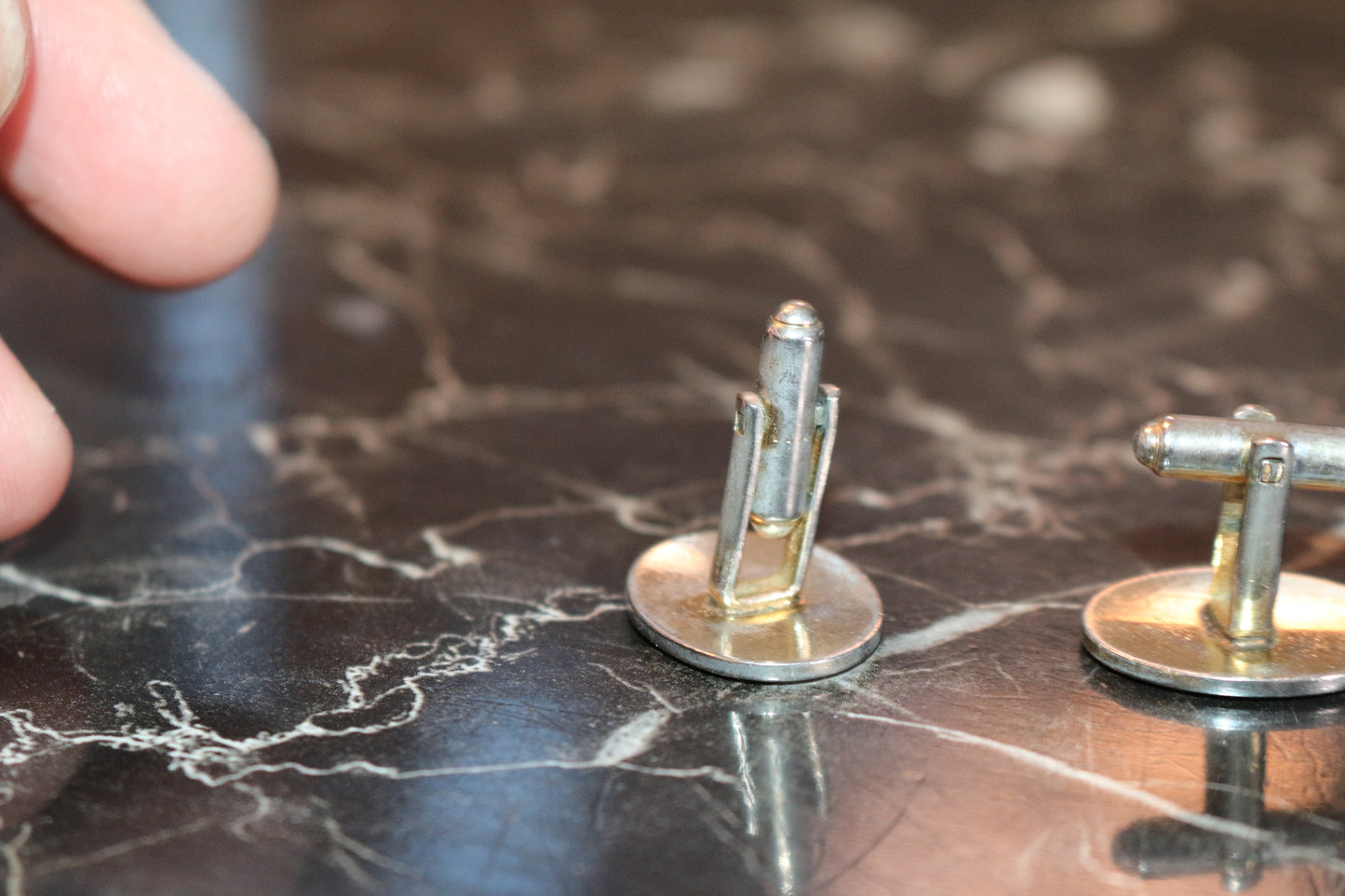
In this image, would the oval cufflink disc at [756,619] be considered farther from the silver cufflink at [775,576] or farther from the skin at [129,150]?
the skin at [129,150]

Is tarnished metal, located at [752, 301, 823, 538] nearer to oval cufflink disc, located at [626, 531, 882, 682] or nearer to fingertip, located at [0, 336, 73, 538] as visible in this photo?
oval cufflink disc, located at [626, 531, 882, 682]

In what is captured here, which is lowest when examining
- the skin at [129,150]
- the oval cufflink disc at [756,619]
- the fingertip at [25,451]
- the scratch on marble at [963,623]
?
the scratch on marble at [963,623]

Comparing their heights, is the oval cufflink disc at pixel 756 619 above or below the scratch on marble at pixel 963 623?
above

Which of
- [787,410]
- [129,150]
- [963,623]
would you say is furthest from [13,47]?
[963,623]

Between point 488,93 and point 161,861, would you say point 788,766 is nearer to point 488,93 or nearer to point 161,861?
point 161,861

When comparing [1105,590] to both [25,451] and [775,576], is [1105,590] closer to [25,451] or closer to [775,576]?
[775,576]

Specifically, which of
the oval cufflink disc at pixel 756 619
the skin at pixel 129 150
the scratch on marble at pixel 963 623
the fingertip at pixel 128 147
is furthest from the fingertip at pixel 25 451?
the scratch on marble at pixel 963 623

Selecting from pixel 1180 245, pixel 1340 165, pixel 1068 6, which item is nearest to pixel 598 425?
pixel 1180 245
